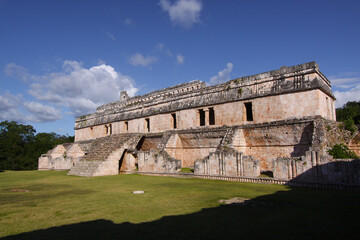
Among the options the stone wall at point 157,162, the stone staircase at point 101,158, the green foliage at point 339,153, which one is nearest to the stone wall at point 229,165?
the stone wall at point 157,162

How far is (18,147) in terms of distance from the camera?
3784cm

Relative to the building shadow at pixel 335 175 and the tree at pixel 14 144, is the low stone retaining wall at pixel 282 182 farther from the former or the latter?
the tree at pixel 14 144

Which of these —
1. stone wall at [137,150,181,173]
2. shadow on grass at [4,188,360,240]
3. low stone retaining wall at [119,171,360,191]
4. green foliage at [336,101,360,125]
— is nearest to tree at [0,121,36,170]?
stone wall at [137,150,181,173]

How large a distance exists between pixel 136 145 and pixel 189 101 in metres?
5.28

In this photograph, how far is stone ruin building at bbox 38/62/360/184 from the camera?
1131 centimetres

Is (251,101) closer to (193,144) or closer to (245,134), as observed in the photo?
(245,134)

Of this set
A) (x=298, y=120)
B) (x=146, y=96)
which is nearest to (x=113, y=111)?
(x=146, y=96)

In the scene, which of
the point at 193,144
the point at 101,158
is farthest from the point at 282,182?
the point at 101,158

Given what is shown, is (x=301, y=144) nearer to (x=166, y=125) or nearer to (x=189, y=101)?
(x=189, y=101)

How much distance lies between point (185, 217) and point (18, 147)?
4021cm

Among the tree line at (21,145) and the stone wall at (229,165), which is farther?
the tree line at (21,145)

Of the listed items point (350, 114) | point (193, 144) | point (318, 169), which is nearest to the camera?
point (318, 169)

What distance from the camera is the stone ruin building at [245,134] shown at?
11.3 meters

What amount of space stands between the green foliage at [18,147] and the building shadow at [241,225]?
118ft
